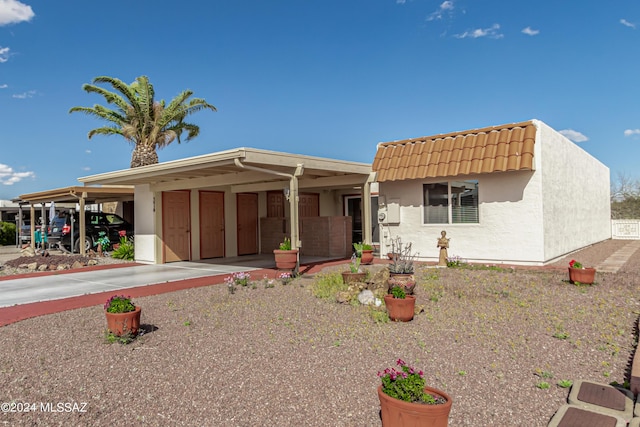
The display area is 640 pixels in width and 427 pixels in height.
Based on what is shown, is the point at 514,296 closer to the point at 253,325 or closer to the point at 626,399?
the point at 626,399

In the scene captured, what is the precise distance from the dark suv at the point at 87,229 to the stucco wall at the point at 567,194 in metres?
15.3

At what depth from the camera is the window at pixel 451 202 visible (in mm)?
11227

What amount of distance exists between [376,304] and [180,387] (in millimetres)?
3346

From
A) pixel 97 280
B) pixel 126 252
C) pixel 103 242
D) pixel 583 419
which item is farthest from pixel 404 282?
pixel 103 242

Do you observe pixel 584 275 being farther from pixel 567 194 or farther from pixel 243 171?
pixel 243 171

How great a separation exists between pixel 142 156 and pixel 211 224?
7.97 metres

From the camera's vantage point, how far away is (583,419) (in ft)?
9.57

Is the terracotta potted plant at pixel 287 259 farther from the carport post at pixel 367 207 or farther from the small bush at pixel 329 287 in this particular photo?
the carport post at pixel 367 207

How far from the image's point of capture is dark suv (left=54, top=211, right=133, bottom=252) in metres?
16.5

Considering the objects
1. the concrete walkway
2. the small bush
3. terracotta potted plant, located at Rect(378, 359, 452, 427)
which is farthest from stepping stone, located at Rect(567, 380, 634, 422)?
the concrete walkway

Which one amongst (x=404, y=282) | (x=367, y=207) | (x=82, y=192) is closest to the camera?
(x=404, y=282)

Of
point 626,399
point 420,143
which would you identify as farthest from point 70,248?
point 626,399

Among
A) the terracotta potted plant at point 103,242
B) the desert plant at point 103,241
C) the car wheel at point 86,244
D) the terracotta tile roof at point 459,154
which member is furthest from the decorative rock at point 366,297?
the car wheel at point 86,244

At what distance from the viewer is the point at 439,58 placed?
15.6 metres
